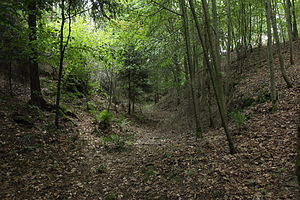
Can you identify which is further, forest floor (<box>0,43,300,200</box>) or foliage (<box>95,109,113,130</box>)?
foliage (<box>95,109,113,130</box>)

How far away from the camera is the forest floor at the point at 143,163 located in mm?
4219

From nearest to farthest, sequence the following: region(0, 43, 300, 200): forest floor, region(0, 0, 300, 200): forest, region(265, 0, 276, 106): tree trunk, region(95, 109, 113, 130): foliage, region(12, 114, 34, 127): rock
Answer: region(0, 43, 300, 200): forest floor < region(0, 0, 300, 200): forest < region(265, 0, 276, 106): tree trunk < region(12, 114, 34, 127): rock < region(95, 109, 113, 130): foliage

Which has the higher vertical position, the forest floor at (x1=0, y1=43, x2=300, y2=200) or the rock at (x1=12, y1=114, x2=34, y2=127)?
the rock at (x1=12, y1=114, x2=34, y2=127)

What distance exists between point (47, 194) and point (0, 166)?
5.61 feet

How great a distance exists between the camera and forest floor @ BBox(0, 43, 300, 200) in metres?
4.22

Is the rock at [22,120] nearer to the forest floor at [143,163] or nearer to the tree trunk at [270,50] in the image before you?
the forest floor at [143,163]

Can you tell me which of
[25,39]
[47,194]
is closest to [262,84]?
[47,194]

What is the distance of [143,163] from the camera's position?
21.9 feet

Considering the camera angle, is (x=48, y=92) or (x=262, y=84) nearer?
(x=262, y=84)

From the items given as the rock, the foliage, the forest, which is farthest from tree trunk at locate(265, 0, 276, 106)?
the rock

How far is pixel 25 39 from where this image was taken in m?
7.67

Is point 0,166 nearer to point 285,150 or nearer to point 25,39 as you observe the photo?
point 25,39

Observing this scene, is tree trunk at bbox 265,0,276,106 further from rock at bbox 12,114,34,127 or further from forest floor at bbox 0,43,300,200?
rock at bbox 12,114,34,127

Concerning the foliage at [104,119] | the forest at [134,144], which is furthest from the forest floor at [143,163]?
the foliage at [104,119]
